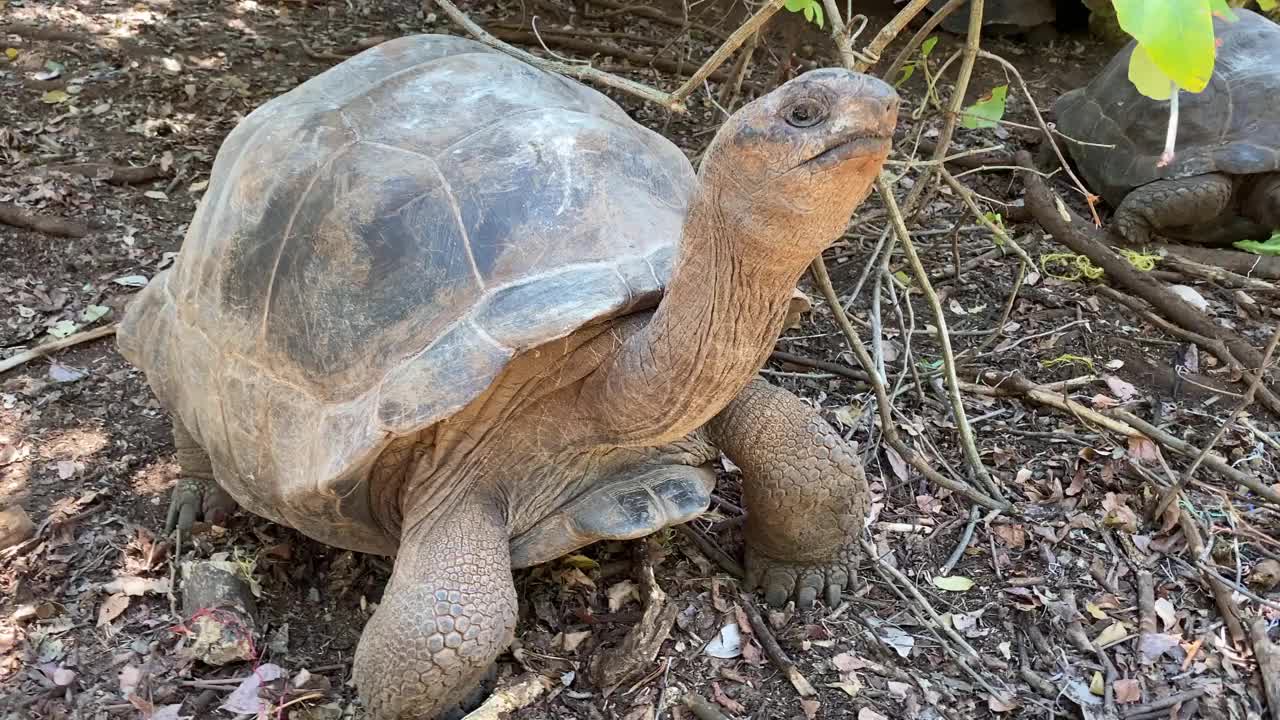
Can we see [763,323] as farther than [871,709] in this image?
No

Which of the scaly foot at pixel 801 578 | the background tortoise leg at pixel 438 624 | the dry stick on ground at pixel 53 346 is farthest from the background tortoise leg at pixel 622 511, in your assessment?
the dry stick on ground at pixel 53 346

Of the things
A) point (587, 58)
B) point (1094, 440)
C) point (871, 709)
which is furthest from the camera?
point (587, 58)

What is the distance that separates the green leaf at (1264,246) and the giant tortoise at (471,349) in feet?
11.1

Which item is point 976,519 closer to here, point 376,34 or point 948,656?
point 948,656

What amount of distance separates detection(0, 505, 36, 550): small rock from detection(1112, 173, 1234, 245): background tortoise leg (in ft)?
17.1

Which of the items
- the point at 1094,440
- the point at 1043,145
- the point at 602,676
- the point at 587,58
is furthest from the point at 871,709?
the point at 587,58

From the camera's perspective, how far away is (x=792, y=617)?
9.78 feet

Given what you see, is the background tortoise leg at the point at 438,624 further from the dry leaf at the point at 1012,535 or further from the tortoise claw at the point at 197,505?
the dry leaf at the point at 1012,535

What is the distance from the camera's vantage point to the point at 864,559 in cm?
319

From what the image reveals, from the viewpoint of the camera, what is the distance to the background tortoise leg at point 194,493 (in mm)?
3330

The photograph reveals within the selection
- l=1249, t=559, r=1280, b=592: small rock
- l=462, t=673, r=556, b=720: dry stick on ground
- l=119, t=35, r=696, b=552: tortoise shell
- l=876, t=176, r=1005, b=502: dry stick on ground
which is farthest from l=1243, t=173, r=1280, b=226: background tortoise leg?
l=462, t=673, r=556, b=720: dry stick on ground

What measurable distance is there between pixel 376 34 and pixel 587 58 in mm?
1593

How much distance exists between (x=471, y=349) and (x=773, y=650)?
1326 millimetres

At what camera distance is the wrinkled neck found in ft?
6.25
